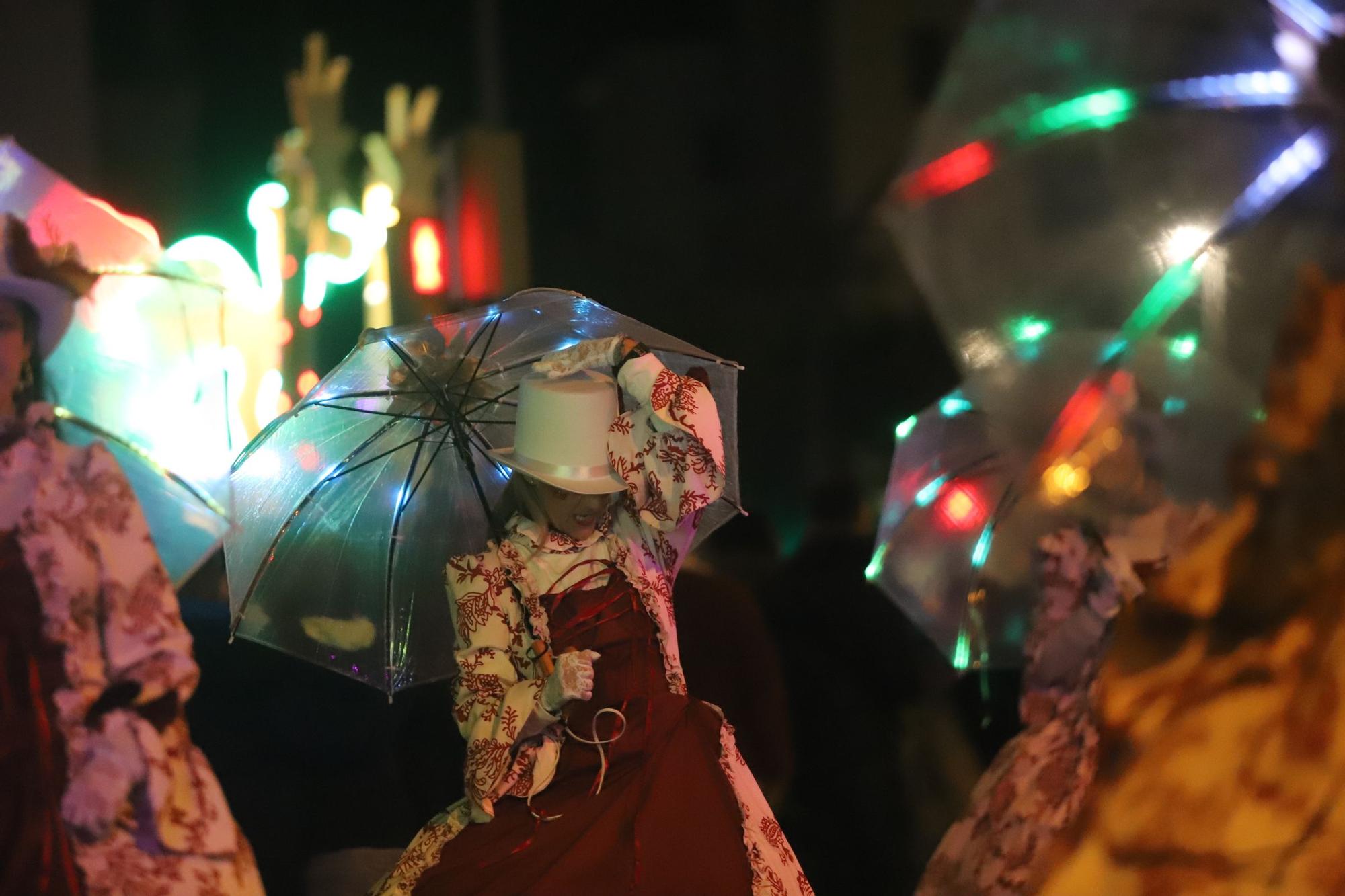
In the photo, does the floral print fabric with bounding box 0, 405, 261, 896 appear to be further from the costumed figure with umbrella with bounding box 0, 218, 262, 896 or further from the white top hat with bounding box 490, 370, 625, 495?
the white top hat with bounding box 490, 370, 625, 495

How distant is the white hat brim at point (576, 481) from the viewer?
189cm

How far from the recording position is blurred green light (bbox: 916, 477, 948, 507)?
2.47 m

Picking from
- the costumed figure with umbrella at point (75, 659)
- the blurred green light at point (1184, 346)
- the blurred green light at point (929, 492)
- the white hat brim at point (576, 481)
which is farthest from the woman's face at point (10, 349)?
the blurred green light at point (1184, 346)

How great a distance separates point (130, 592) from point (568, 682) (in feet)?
2.18

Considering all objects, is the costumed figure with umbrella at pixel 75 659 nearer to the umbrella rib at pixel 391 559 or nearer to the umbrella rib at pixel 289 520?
the umbrella rib at pixel 289 520

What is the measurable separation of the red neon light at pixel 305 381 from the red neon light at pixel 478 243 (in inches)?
13.3

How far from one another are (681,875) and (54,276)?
1.26 metres

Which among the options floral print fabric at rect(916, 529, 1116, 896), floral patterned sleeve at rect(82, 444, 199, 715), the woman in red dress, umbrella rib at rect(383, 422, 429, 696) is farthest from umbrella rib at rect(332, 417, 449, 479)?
floral print fabric at rect(916, 529, 1116, 896)

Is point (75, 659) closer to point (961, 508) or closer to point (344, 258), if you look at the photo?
point (344, 258)

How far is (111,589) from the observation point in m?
1.83

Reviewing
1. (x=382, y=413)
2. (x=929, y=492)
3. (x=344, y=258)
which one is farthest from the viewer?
(x=929, y=492)

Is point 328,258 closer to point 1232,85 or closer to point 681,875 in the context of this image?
point 681,875

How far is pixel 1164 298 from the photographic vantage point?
2.14 meters

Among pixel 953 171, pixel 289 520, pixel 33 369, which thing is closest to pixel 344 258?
pixel 289 520
